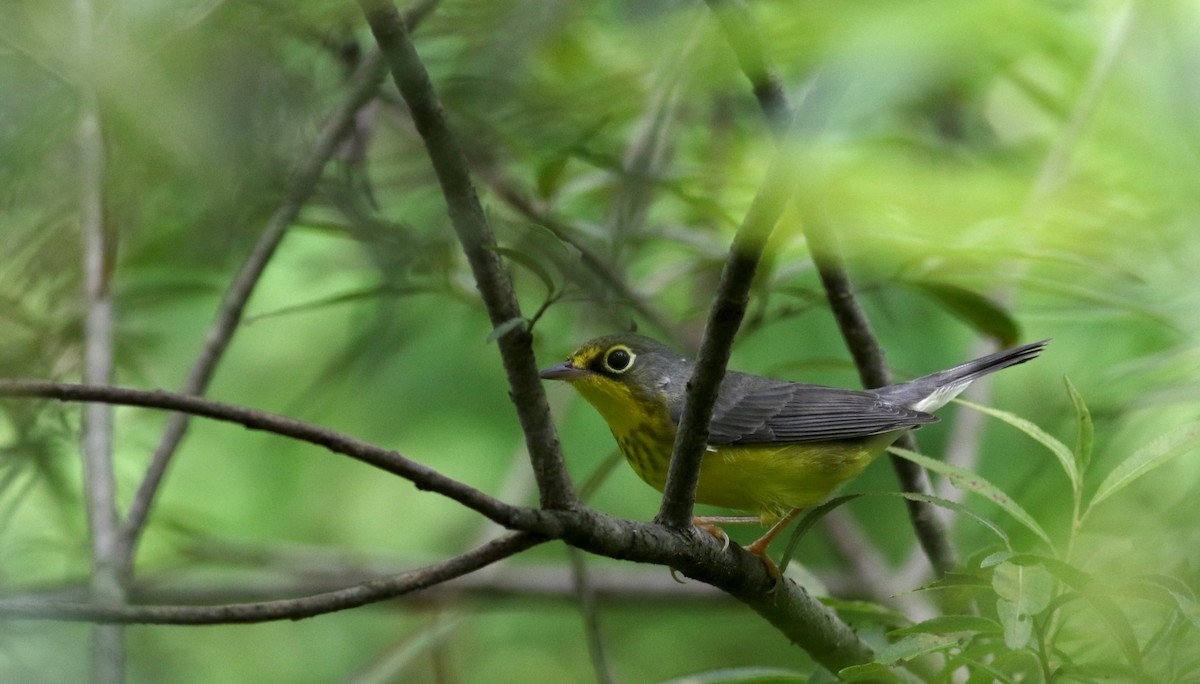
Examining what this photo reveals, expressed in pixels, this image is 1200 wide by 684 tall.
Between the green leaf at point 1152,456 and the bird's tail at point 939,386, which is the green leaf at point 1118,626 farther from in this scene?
the bird's tail at point 939,386

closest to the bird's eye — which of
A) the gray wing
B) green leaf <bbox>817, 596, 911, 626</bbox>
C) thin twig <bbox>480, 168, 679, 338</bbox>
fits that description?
thin twig <bbox>480, 168, 679, 338</bbox>

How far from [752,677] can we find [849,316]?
3.24 ft

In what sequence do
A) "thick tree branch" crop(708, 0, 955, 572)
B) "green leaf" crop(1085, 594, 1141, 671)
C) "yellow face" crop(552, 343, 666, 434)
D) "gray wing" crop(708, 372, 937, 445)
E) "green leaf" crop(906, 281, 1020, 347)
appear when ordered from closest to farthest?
"green leaf" crop(1085, 594, 1141, 671) < "thick tree branch" crop(708, 0, 955, 572) < "green leaf" crop(906, 281, 1020, 347) < "gray wing" crop(708, 372, 937, 445) < "yellow face" crop(552, 343, 666, 434)

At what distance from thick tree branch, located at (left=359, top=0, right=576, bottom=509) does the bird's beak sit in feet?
6.08

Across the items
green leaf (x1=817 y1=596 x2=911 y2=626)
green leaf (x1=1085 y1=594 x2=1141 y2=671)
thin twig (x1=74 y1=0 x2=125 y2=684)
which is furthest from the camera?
thin twig (x1=74 y1=0 x2=125 y2=684)

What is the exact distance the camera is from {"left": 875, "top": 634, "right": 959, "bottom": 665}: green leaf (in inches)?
76.3

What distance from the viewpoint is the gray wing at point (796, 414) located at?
396 cm

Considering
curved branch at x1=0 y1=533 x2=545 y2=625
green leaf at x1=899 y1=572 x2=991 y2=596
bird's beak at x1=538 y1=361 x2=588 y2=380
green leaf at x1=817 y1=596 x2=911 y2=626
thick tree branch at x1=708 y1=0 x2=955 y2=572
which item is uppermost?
bird's beak at x1=538 y1=361 x2=588 y2=380

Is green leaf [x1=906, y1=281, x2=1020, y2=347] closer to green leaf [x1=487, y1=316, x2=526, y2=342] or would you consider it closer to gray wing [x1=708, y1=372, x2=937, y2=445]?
gray wing [x1=708, y1=372, x2=937, y2=445]

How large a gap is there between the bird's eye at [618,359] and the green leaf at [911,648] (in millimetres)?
2193

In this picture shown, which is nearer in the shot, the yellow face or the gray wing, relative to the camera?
the gray wing

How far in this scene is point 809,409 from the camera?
14.2ft

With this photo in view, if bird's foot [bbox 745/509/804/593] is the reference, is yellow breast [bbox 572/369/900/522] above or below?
above

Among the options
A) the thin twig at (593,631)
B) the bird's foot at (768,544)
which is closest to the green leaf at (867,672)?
the bird's foot at (768,544)
